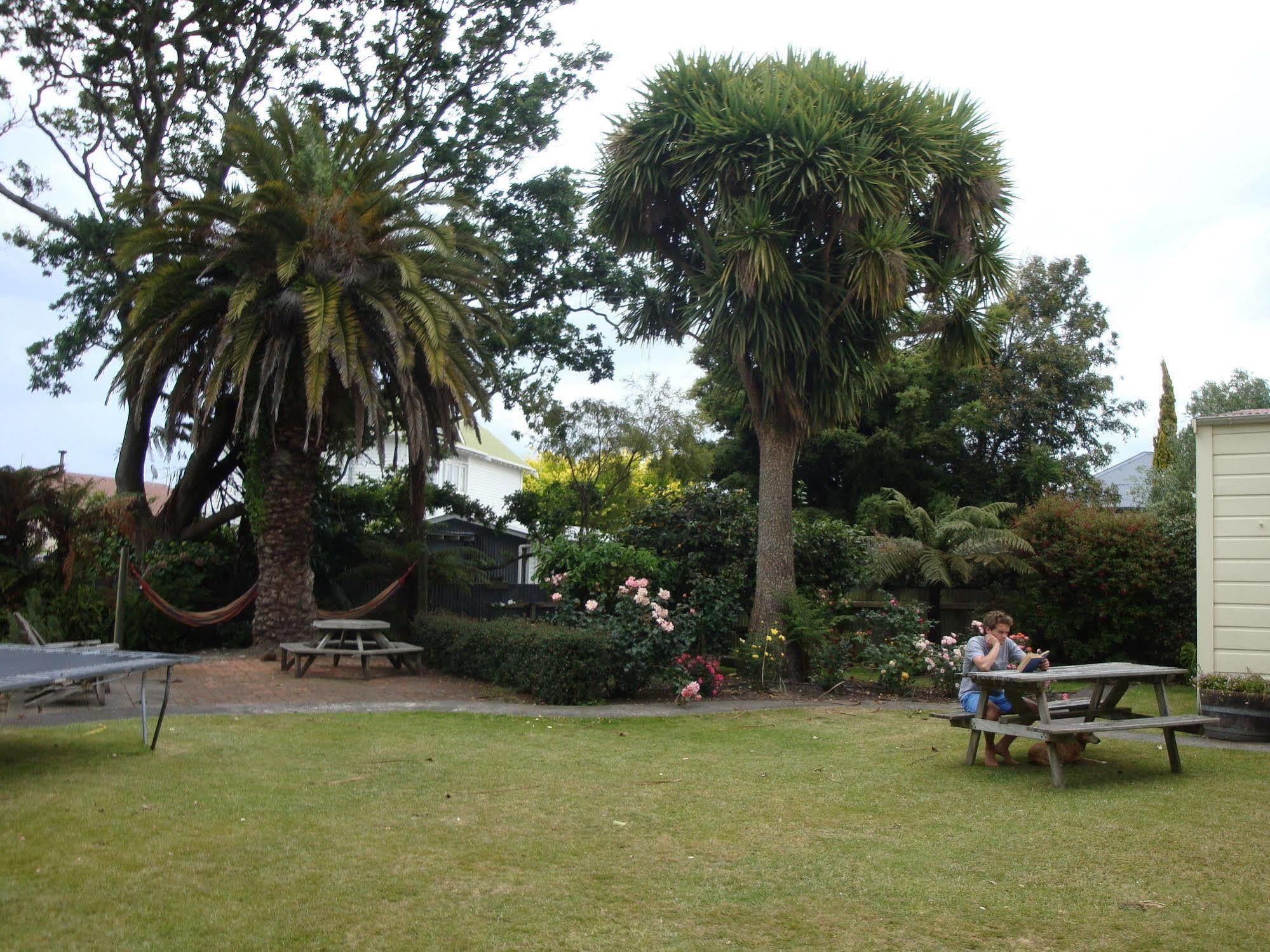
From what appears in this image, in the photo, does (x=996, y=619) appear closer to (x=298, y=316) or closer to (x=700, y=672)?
(x=700, y=672)

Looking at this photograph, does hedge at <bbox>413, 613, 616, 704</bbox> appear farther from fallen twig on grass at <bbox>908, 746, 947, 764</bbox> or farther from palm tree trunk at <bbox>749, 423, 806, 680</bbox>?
fallen twig on grass at <bbox>908, 746, 947, 764</bbox>

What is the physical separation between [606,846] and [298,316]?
10268 millimetres

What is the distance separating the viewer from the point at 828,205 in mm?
13680

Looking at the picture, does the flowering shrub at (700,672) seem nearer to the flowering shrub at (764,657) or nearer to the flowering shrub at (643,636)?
the flowering shrub at (643,636)

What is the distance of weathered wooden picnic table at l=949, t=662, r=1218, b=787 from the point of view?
282 inches

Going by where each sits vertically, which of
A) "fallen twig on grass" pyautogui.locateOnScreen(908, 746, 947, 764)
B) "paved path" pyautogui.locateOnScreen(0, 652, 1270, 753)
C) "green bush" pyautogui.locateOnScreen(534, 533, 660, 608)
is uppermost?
"green bush" pyautogui.locateOnScreen(534, 533, 660, 608)

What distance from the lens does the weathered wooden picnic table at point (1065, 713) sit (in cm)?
715

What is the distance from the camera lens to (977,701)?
8195 mm

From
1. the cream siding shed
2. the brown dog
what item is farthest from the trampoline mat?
the cream siding shed

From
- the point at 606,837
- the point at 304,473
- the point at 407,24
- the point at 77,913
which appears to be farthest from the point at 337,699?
the point at 407,24

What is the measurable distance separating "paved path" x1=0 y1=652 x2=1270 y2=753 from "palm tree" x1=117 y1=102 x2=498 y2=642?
2.19 m

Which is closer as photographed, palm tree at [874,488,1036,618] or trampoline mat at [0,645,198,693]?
trampoline mat at [0,645,198,693]

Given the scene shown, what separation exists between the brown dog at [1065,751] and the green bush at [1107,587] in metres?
7.75

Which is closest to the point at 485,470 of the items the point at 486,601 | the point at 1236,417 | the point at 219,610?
the point at 486,601
